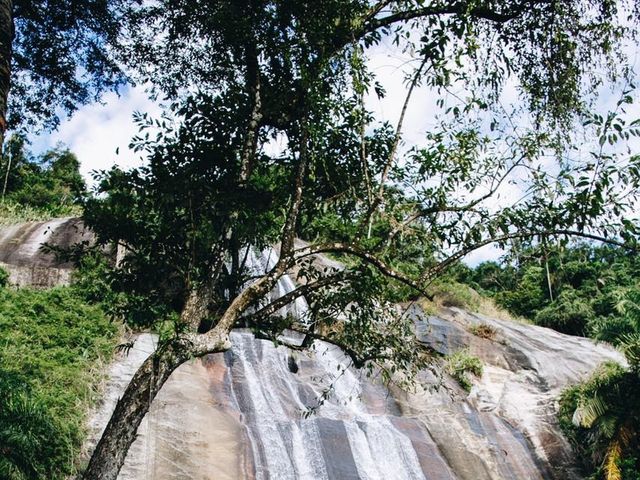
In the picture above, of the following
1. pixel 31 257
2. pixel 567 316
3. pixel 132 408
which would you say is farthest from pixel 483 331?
pixel 132 408

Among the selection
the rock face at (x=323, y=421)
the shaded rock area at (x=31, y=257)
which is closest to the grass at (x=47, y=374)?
the rock face at (x=323, y=421)

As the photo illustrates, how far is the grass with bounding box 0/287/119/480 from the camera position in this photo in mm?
8336

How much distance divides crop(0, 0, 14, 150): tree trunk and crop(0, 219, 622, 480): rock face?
17.9 feet

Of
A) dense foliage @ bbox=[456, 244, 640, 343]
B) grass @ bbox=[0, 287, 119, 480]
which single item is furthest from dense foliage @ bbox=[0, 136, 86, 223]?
dense foliage @ bbox=[456, 244, 640, 343]

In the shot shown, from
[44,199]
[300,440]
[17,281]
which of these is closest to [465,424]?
[300,440]

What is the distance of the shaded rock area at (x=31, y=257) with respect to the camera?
16.8 metres

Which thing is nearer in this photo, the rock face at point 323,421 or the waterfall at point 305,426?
the rock face at point 323,421

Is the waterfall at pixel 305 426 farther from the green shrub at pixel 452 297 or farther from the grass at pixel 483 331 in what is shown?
the green shrub at pixel 452 297

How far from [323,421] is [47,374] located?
5.37m

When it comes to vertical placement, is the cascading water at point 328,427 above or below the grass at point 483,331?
below

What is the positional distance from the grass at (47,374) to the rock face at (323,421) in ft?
1.71

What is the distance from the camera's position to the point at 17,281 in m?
16.5

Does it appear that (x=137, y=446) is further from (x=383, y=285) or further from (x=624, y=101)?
(x=624, y=101)

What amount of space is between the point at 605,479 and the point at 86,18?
12477mm
